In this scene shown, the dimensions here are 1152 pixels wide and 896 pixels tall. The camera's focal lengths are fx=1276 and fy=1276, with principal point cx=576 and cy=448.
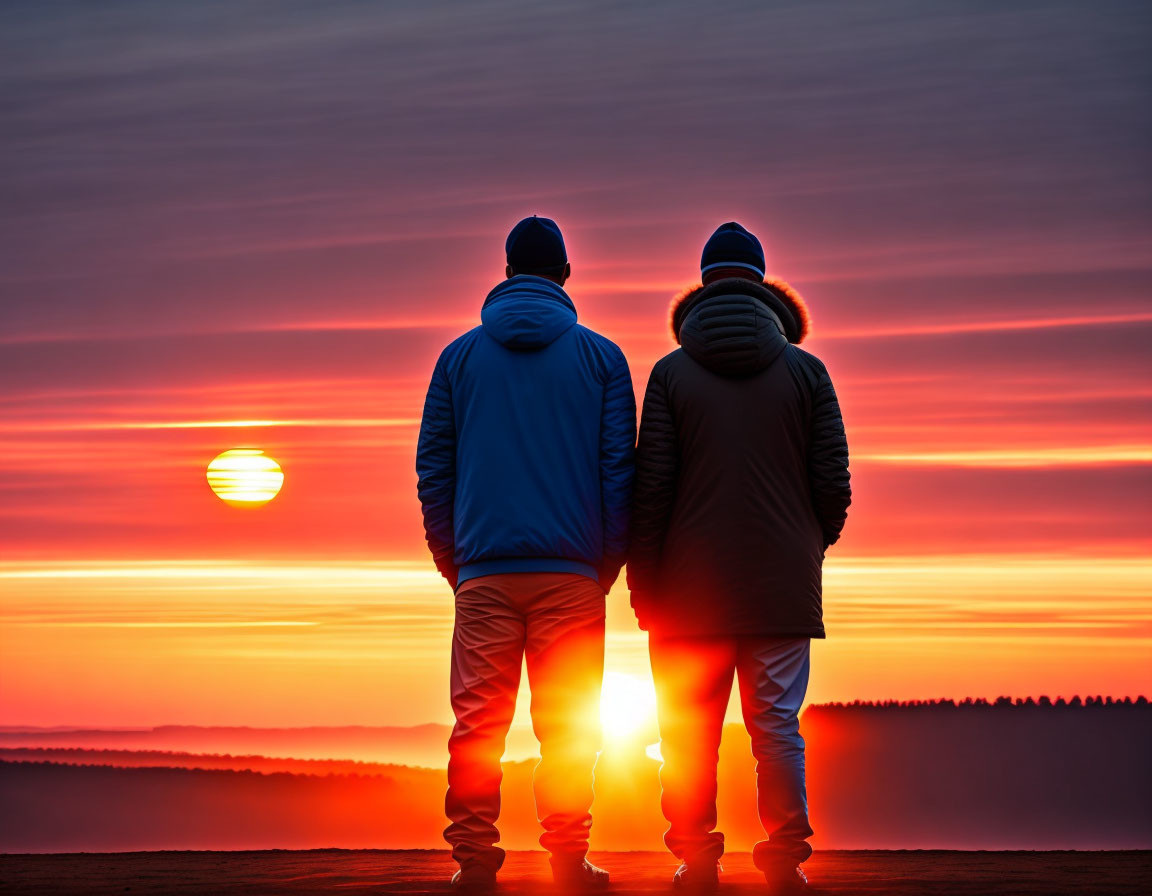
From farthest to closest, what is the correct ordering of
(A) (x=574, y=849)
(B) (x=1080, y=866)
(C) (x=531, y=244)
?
(B) (x=1080, y=866) → (C) (x=531, y=244) → (A) (x=574, y=849)

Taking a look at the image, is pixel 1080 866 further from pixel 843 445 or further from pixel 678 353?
pixel 678 353

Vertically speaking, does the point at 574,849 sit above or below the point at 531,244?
below

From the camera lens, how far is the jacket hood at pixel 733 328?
5426mm

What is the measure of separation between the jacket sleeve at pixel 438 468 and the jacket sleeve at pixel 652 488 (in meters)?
0.81

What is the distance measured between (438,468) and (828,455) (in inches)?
66.6

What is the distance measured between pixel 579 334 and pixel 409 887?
2.49 meters

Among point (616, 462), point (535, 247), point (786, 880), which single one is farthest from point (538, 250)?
point (786, 880)

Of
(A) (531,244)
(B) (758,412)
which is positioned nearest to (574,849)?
(B) (758,412)

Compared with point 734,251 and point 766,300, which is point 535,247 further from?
point 766,300

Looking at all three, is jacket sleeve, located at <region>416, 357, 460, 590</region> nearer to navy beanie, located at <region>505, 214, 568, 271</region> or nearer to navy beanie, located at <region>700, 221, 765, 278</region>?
navy beanie, located at <region>505, 214, 568, 271</region>

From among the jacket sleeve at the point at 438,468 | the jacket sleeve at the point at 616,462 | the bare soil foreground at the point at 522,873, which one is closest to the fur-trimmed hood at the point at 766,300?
the jacket sleeve at the point at 616,462

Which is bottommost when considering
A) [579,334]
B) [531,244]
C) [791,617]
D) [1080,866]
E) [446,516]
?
[1080,866]

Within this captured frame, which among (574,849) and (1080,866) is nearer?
(574,849)

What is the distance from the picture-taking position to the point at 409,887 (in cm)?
549
